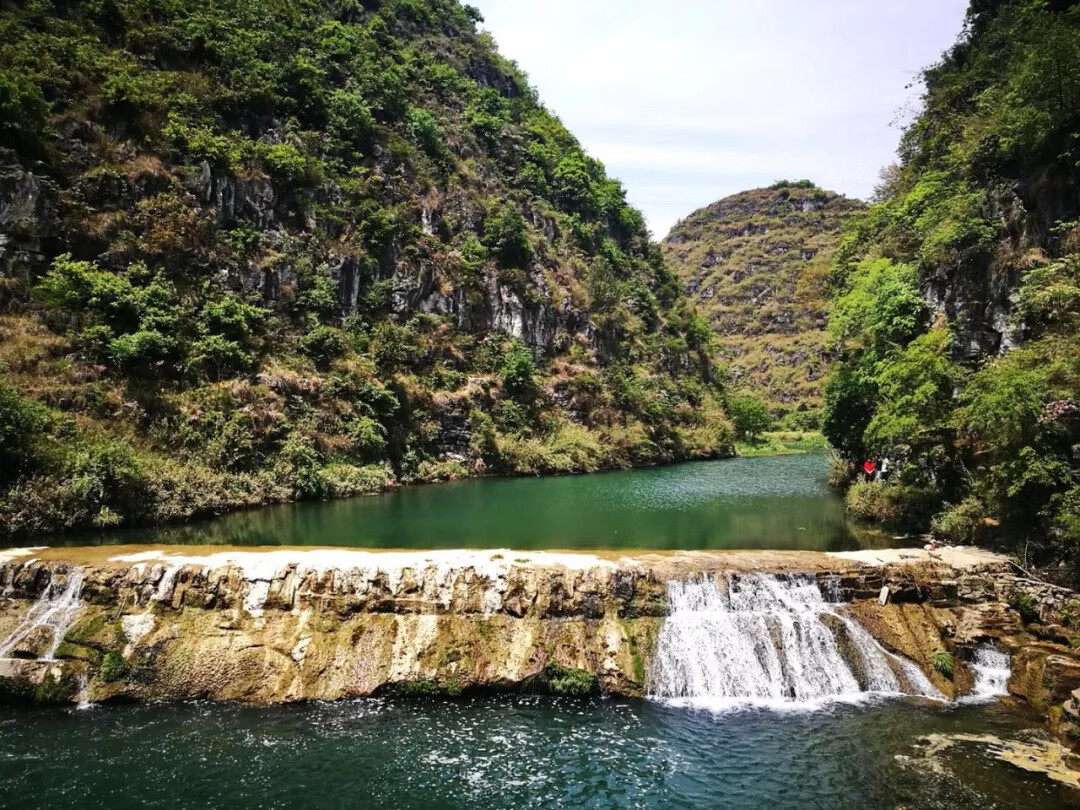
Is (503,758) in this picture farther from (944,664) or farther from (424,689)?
(944,664)

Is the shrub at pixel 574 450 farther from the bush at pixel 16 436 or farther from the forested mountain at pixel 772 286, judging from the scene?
the forested mountain at pixel 772 286

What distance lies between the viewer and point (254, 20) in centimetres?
5181

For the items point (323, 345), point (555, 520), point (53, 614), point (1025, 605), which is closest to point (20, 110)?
point (323, 345)

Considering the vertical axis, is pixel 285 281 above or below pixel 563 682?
above

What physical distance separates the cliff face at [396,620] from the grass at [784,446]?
183 feet

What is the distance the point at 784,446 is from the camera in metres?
84.2

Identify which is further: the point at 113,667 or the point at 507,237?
the point at 507,237

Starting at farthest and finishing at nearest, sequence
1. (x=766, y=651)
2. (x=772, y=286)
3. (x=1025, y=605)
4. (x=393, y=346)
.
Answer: (x=772, y=286), (x=393, y=346), (x=1025, y=605), (x=766, y=651)

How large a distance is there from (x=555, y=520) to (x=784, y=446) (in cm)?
6406

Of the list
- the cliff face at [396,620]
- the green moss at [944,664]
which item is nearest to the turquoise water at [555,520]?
the cliff face at [396,620]

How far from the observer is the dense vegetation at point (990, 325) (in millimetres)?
18500

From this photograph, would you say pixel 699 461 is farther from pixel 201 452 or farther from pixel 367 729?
pixel 367 729

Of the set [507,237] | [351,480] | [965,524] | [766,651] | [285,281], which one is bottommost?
[766,651]

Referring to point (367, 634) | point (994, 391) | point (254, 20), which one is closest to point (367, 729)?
point (367, 634)
